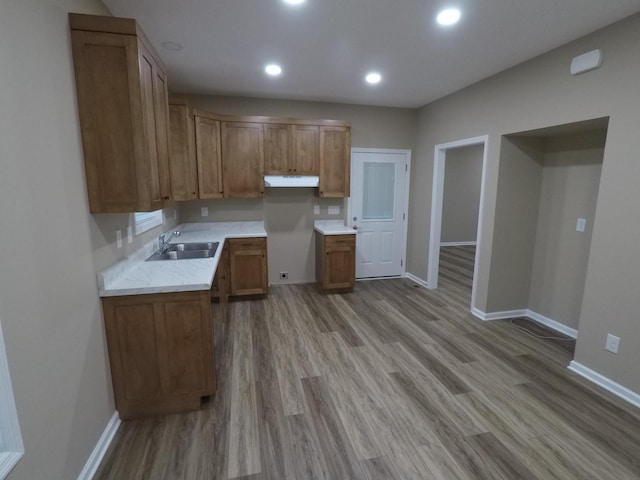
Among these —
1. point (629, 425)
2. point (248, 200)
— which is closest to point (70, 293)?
point (248, 200)

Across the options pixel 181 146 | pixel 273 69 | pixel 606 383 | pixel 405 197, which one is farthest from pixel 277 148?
pixel 606 383

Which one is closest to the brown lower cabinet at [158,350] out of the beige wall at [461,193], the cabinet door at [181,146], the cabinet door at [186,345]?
the cabinet door at [186,345]

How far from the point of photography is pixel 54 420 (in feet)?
4.42

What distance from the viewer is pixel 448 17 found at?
217 centimetres

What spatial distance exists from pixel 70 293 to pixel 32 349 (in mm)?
356

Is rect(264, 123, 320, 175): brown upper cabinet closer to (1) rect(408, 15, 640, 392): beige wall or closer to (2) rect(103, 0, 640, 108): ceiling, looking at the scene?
(2) rect(103, 0, 640, 108): ceiling

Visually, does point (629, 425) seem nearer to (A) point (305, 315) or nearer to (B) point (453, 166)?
(A) point (305, 315)

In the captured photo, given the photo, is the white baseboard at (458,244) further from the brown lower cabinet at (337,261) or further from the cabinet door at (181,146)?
the cabinet door at (181,146)

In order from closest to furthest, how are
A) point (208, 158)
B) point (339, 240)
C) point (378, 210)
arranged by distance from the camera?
1. point (208, 158)
2. point (339, 240)
3. point (378, 210)

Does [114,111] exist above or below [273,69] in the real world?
below

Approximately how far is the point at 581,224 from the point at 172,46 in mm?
4211

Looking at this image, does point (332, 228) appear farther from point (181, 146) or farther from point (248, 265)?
point (181, 146)

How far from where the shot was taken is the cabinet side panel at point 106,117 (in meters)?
1.66

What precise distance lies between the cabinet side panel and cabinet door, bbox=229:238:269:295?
2.11 m
